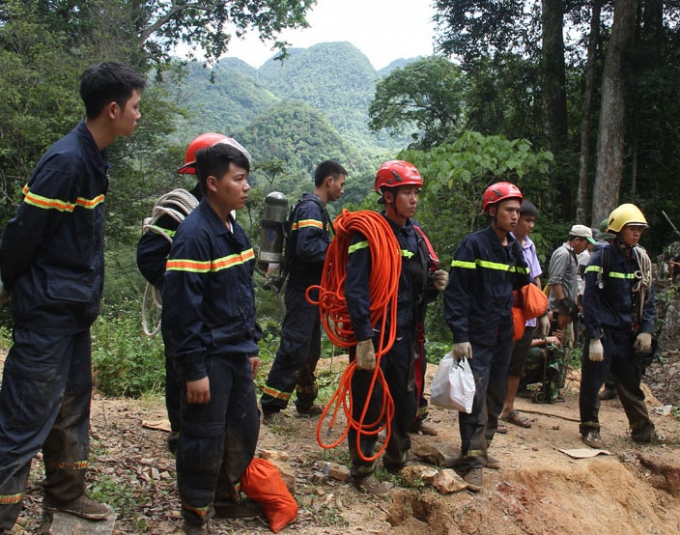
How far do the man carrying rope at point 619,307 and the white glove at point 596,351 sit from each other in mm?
29

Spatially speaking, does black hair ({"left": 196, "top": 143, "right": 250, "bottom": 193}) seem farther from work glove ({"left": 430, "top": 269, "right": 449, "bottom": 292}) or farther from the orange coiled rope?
work glove ({"left": 430, "top": 269, "right": 449, "bottom": 292})

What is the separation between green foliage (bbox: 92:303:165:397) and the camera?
5.68 metres

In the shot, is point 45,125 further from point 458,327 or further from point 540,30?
point 540,30

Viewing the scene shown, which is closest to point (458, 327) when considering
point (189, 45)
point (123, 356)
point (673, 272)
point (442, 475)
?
point (442, 475)

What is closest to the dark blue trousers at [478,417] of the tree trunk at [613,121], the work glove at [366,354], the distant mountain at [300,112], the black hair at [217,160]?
the work glove at [366,354]

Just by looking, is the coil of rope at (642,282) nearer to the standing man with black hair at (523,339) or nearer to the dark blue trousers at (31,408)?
the standing man with black hair at (523,339)

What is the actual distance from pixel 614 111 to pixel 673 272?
11.0 feet

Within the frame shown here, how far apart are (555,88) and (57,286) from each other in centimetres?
1279

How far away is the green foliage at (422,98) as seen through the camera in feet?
73.8

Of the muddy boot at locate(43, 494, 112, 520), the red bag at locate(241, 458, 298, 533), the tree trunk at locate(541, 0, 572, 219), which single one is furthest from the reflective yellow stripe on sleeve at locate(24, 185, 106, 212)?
the tree trunk at locate(541, 0, 572, 219)

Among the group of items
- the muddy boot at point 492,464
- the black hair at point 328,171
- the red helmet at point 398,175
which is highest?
the black hair at point 328,171

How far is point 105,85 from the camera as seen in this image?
263 centimetres

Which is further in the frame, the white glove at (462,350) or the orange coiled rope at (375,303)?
the white glove at (462,350)

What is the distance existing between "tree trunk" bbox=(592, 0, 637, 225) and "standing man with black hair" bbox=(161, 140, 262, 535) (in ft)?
29.9
